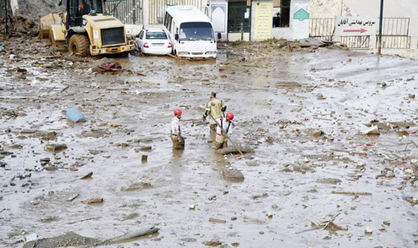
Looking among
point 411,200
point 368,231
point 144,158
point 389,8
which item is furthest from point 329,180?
point 389,8

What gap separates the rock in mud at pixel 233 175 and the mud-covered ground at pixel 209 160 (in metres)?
0.11

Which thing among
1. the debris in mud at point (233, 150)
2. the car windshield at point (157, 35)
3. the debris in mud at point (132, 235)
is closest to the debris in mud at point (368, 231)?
the debris in mud at point (132, 235)

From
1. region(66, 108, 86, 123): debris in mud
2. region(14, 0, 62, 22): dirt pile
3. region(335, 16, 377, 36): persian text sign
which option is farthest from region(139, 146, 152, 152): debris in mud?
region(14, 0, 62, 22): dirt pile

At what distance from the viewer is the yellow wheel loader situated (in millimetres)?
25156

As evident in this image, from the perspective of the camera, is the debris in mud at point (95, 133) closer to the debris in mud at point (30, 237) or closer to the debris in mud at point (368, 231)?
the debris in mud at point (30, 237)

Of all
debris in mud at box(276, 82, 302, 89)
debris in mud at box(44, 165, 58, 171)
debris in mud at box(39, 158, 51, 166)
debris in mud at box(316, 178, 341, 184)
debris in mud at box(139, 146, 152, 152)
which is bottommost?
debris in mud at box(316, 178, 341, 184)

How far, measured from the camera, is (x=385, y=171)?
11859 millimetres

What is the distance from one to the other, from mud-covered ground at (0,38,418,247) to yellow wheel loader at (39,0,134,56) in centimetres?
271

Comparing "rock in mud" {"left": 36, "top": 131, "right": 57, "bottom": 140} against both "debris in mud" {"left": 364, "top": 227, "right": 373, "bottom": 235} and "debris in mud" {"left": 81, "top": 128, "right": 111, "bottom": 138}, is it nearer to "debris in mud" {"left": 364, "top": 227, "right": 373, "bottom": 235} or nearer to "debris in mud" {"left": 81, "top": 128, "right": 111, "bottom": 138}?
"debris in mud" {"left": 81, "top": 128, "right": 111, "bottom": 138}

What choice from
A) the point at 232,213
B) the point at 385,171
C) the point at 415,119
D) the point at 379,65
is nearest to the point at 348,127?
the point at 415,119

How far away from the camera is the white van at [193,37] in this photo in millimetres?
26094

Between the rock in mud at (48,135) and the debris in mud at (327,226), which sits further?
the rock in mud at (48,135)

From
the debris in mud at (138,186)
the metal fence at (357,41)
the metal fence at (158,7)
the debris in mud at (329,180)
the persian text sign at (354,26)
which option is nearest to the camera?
the debris in mud at (138,186)

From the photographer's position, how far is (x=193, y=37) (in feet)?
86.5
